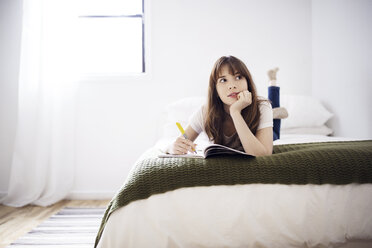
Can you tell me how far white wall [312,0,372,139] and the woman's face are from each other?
3.79 ft

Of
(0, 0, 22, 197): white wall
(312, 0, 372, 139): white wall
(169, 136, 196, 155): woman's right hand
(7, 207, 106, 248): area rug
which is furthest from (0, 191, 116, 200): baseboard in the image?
(312, 0, 372, 139): white wall

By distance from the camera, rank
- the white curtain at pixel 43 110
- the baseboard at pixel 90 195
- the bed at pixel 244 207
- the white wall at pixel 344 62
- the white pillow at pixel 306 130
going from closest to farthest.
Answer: the bed at pixel 244 207, the white wall at pixel 344 62, the white pillow at pixel 306 130, the white curtain at pixel 43 110, the baseboard at pixel 90 195

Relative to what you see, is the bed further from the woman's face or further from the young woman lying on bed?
the woman's face

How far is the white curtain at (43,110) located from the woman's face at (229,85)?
5.41ft

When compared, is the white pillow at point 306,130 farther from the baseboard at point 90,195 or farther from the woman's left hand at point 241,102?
the baseboard at point 90,195

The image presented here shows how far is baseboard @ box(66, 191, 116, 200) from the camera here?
7.66ft

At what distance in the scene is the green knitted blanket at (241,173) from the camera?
0.76m

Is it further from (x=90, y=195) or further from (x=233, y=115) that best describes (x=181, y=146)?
(x=90, y=195)

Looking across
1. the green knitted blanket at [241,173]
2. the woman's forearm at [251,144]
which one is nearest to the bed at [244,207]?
the green knitted blanket at [241,173]

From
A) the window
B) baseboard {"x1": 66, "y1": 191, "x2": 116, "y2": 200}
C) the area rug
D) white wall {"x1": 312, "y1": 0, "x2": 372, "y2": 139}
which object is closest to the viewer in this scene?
the area rug

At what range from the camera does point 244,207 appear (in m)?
0.75

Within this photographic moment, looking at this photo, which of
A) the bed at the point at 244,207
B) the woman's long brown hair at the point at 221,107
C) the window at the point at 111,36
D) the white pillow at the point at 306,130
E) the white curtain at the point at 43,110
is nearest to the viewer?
the bed at the point at 244,207

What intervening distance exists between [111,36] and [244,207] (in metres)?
2.33

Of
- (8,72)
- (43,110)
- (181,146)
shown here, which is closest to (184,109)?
(181,146)
